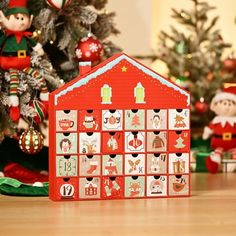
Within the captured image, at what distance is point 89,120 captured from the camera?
179 centimetres

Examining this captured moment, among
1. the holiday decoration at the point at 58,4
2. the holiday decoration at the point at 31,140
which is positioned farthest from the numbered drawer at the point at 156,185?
the holiday decoration at the point at 58,4

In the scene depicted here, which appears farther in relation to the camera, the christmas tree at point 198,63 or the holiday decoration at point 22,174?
the christmas tree at point 198,63

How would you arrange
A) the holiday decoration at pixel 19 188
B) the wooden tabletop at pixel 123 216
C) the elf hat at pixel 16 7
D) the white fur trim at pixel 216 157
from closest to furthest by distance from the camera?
the wooden tabletop at pixel 123 216 → the holiday decoration at pixel 19 188 → the elf hat at pixel 16 7 → the white fur trim at pixel 216 157

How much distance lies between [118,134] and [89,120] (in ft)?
0.25

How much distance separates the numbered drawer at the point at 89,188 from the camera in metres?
1.79

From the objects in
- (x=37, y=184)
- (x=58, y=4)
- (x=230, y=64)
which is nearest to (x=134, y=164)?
(x=37, y=184)

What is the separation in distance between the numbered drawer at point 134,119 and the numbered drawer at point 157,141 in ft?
0.10

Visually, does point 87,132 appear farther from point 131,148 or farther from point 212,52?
point 212,52

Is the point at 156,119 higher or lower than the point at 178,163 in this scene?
higher

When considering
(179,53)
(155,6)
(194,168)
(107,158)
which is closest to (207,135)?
(194,168)

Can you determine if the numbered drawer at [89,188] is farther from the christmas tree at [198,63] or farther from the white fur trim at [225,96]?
the christmas tree at [198,63]

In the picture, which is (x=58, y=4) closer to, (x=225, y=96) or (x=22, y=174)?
(x=22, y=174)

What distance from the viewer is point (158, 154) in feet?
5.98

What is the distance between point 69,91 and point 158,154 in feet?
0.84
